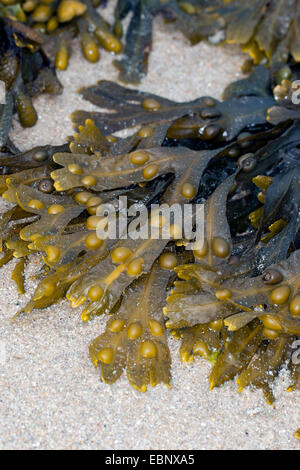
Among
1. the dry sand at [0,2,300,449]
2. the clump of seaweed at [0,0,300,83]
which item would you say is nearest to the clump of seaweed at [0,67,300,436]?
the dry sand at [0,2,300,449]

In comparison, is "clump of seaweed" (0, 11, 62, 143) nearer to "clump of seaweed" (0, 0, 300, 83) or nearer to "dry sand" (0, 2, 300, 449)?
"clump of seaweed" (0, 0, 300, 83)

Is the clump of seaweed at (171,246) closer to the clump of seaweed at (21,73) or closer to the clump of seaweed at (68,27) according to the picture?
the clump of seaweed at (21,73)

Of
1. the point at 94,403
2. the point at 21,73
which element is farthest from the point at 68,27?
the point at 94,403

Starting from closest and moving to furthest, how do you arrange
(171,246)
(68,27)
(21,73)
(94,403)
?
(94,403) < (171,246) < (21,73) < (68,27)

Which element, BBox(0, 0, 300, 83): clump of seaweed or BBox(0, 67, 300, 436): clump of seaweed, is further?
BBox(0, 0, 300, 83): clump of seaweed

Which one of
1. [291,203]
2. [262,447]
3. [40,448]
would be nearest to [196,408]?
[262,447]

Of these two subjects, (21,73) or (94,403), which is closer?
(94,403)

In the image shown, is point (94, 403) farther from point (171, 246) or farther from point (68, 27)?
point (68, 27)

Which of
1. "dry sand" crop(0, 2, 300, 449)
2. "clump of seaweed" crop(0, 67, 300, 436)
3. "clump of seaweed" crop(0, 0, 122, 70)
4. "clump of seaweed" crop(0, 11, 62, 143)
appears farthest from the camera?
"clump of seaweed" crop(0, 0, 122, 70)

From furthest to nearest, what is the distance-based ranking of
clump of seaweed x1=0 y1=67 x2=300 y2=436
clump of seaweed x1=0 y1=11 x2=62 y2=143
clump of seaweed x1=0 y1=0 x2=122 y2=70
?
clump of seaweed x1=0 y1=0 x2=122 y2=70 → clump of seaweed x1=0 y1=11 x2=62 y2=143 → clump of seaweed x1=0 y1=67 x2=300 y2=436
